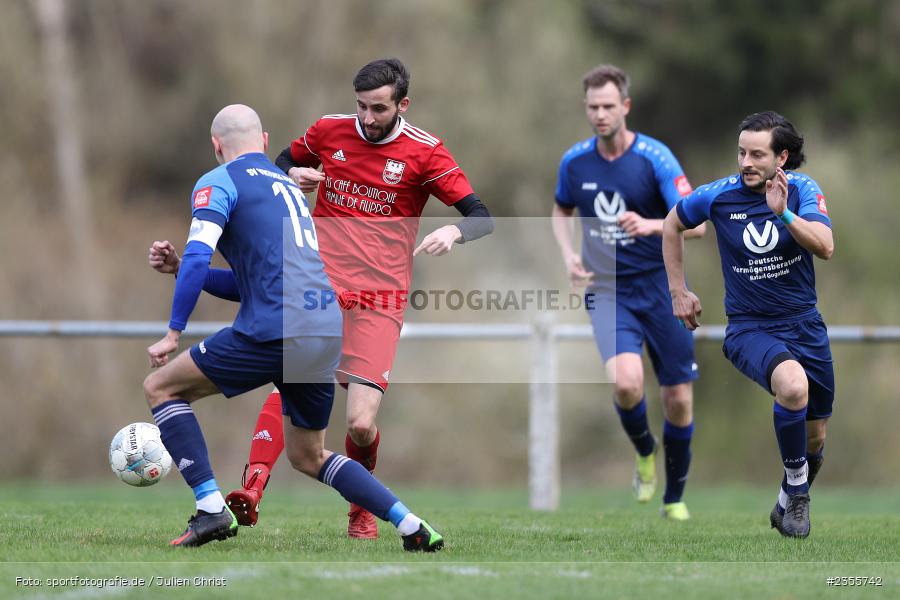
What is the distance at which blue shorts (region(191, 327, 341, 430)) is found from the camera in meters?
5.69

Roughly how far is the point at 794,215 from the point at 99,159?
16934 millimetres

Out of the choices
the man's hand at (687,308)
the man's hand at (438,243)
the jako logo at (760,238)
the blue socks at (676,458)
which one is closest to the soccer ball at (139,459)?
the man's hand at (438,243)

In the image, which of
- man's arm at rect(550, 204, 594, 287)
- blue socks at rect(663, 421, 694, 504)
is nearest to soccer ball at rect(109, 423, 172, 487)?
man's arm at rect(550, 204, 594, 287)

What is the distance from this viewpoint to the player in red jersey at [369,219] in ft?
21.6

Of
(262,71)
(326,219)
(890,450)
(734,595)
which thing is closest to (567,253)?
(326,219)

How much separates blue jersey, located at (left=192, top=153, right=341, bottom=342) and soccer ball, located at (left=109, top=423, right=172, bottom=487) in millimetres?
1088

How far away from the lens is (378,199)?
6863mm

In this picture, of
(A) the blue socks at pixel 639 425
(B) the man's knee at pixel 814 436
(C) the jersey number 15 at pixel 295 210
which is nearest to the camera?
(C) the jersey number 15 at pixel 295 210

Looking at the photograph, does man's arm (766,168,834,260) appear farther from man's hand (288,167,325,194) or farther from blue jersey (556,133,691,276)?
man's hand (288,167,325,194)

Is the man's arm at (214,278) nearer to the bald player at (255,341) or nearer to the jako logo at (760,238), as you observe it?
the bald player at (255,341)

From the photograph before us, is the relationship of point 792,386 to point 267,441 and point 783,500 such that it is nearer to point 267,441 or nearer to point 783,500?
point 783,500

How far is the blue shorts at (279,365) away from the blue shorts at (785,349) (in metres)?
2.33

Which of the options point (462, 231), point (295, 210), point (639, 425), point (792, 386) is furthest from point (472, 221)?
point (639, 425)

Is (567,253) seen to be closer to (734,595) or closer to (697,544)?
(697,544)
